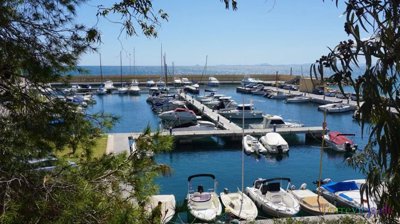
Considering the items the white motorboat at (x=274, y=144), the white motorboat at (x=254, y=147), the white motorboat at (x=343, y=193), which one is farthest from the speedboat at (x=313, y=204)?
the white motorboat at (x=274, y=144)

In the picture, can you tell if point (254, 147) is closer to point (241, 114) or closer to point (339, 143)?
point (339, 143)

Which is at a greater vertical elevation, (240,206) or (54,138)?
(54,138)

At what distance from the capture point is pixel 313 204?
16.2 m

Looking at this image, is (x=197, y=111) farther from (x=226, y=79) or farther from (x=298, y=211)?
(x=226, y=79)

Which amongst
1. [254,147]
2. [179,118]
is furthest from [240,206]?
[179,118]

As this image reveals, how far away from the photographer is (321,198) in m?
16.8

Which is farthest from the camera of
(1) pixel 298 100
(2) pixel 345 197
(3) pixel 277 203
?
(1) pixel 298 100

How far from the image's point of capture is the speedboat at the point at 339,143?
27.5 meters

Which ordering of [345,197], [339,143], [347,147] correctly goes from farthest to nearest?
[339,143] < [347,147] < [345,197]

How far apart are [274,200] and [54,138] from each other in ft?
39.6

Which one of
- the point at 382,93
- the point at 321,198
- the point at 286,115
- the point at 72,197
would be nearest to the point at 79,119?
the point at 72,197

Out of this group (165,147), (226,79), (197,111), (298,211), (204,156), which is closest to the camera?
(165,147)

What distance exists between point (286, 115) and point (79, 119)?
4217 cm

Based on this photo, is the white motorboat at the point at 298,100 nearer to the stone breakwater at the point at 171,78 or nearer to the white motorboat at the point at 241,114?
the white motorboat at the point at 241,114
